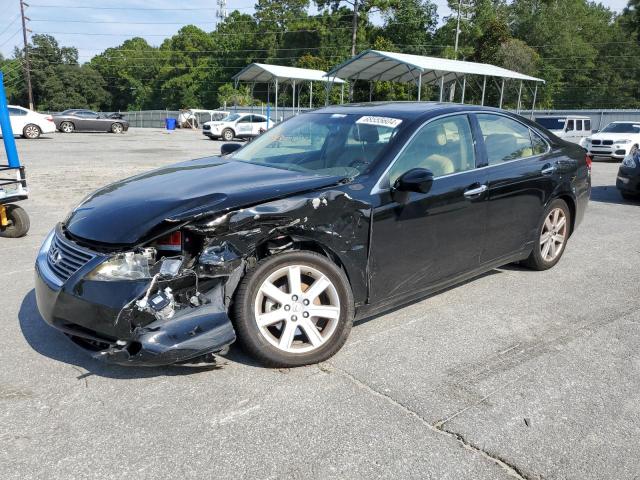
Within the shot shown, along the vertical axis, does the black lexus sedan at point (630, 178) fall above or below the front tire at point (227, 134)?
above

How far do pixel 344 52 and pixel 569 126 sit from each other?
155 ft

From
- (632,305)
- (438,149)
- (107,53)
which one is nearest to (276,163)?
(438,149)

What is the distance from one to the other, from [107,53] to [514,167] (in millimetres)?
109394

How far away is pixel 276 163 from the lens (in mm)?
4074

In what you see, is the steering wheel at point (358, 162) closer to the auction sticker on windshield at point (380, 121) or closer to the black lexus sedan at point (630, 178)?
the auction sticker on windshield at point (380, 121)

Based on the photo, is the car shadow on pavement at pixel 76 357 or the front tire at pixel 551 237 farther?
the front tire at pixel 551 237

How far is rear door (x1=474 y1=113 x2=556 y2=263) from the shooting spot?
4336 mm

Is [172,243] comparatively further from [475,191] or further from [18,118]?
[18,118]

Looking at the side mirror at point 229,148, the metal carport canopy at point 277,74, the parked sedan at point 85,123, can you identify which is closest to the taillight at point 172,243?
the side mirror at point 229,148

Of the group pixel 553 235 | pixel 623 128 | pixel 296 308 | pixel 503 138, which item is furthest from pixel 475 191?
pixel 623 128

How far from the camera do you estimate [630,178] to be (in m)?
9.61

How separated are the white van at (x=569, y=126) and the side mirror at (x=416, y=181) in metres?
20.3

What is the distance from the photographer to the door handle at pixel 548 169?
4863mm

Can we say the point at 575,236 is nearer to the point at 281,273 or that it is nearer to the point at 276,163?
the point at 276,163
